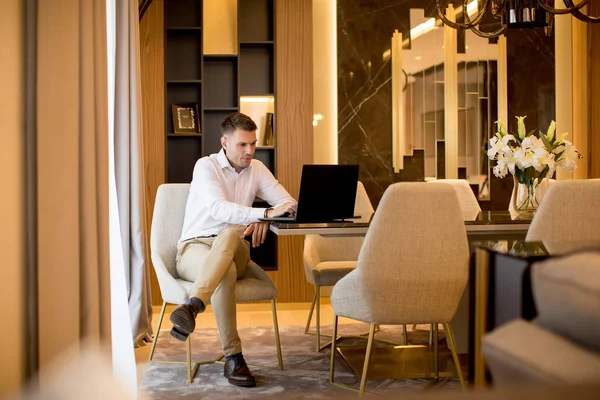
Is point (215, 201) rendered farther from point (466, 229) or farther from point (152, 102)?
point (152, 102)

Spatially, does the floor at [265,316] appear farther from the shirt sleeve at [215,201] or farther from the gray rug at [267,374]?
the shirt sleeve at [215,201]

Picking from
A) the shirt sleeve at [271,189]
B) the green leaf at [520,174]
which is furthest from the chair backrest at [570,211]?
the shirt sleeve at [271,189]

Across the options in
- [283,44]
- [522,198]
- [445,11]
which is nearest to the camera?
[522,198]

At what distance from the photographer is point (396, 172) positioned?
5605mm

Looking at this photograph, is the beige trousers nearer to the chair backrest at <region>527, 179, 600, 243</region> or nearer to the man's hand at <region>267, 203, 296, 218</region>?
the man's hand at <region>267, 203, 296, 218</region>

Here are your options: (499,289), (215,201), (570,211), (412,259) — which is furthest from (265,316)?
(499,289)

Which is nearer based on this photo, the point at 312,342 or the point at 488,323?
the point at 488,323

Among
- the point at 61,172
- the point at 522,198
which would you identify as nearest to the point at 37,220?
the point at 61,172

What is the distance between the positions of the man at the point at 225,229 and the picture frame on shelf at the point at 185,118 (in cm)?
159

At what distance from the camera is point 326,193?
316cm

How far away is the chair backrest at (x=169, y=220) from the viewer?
3.67m

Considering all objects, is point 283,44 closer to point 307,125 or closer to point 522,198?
point 307,125

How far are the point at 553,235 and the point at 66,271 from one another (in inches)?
71.7

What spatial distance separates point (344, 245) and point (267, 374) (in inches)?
43.3
